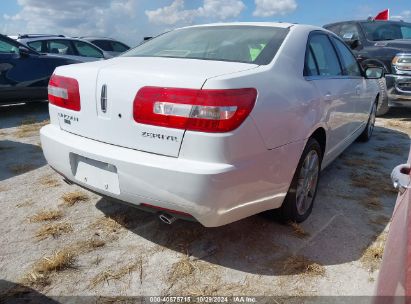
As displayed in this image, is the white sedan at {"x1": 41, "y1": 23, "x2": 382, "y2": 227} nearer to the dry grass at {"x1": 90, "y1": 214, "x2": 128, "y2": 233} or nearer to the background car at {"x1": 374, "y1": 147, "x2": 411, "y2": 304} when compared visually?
the dry grass at {"x1": 90, "y1": 214, "x2": 128, "y2": 233}

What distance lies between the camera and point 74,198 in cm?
309

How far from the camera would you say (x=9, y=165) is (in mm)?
3916

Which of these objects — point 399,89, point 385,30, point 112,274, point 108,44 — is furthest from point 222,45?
point 108,44

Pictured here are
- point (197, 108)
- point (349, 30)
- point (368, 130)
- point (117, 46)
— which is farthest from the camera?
point (117, 46)

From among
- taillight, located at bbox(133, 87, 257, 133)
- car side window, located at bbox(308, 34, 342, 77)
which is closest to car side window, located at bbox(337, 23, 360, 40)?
car side window, located at bbox(308, 34, 342, 77)

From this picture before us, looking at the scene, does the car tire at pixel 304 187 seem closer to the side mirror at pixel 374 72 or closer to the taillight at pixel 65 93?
the taillight at pixel 65 93

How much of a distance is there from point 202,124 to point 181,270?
0.88 metres

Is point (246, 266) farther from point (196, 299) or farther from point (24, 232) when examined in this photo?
point (24, 232)

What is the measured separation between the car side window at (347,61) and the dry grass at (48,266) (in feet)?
9.62

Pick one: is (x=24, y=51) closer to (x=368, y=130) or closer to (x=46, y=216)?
(x=46, y=216)

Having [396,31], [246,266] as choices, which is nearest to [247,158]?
[246,266]

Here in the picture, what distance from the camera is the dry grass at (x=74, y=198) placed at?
9.97 feet

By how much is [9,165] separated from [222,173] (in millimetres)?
2919

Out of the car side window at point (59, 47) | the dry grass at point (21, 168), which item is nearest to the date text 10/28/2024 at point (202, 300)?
the dry grass at point (21, 168)
